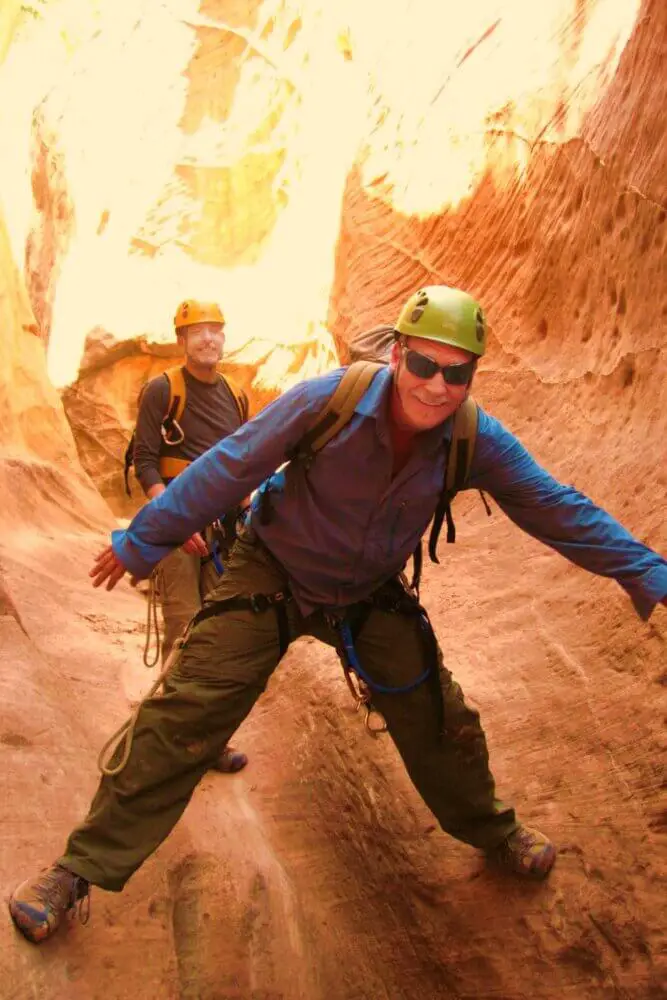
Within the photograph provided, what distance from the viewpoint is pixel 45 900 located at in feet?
8.46

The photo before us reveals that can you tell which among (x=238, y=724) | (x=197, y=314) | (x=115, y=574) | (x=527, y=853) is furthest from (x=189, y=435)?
(x=527, y=853)

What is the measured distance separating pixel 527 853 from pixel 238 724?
3.46 ft

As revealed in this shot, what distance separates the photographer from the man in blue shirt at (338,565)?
258 cm

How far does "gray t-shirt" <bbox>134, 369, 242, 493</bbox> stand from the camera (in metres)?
4.41

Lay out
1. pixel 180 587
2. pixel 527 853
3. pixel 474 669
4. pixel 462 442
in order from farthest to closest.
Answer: pixel 180 587 → pixel 474 669 → pixel 527 853 → pixel 462 442

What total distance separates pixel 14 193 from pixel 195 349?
11.9 metres

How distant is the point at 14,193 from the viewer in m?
14.8

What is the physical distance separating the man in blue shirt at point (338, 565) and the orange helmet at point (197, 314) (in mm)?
2108

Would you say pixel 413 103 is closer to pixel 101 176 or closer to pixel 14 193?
pixel 101 176

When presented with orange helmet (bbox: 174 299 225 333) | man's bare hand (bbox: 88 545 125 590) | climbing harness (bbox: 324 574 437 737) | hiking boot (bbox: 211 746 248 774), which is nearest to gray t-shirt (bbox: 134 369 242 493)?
orange helmet (bbox: 174 299 225 333)

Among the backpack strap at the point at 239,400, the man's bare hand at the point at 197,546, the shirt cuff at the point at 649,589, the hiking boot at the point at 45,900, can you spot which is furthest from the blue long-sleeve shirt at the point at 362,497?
the backpack strap at the point at 239,400

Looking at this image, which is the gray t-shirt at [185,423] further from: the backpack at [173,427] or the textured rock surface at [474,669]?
the textured rock surface at [474,669]

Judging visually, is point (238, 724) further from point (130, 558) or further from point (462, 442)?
point (462, 442)

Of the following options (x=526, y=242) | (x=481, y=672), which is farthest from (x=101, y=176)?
(x=481, y=672)
